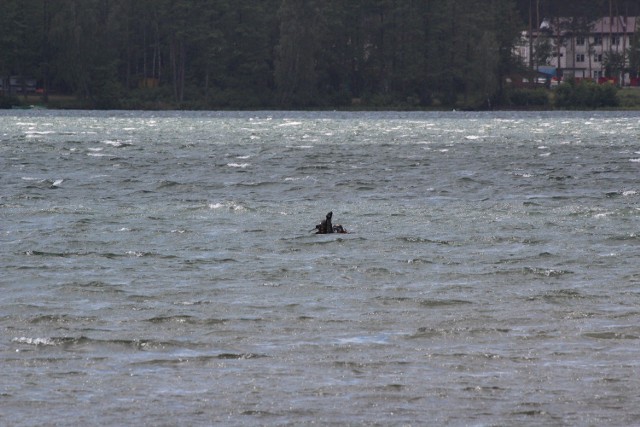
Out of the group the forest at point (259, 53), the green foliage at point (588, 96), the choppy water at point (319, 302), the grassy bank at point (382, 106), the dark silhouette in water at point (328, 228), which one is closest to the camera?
the choppy water at point (319, 302)

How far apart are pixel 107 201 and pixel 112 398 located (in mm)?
24537

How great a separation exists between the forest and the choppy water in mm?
117798

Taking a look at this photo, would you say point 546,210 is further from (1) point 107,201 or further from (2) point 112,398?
(2) point 112,398

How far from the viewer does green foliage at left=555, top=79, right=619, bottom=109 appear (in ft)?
524

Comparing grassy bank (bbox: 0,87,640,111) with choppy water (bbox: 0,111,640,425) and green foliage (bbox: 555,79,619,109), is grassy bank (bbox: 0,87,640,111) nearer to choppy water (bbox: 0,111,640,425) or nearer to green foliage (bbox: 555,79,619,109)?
green foliage (bbox: 555,79,619,109)

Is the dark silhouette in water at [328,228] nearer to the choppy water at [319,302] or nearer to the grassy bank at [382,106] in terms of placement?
the choppy water at [319,302]

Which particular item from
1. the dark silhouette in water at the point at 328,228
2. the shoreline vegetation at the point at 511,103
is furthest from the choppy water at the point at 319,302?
the shoreline vegetation at the point at 511,103

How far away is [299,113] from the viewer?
15325 centimetres

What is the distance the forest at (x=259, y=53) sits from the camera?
6393 inches

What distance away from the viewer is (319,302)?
20.6m

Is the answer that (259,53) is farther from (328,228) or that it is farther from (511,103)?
(328,228)

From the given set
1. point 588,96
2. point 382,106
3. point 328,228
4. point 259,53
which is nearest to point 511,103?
point 588,96

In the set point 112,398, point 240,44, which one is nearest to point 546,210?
point 112,398

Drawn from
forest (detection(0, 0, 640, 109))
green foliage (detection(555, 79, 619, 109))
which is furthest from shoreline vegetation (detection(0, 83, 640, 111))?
forest (detection(0, 0, 640, 109))
